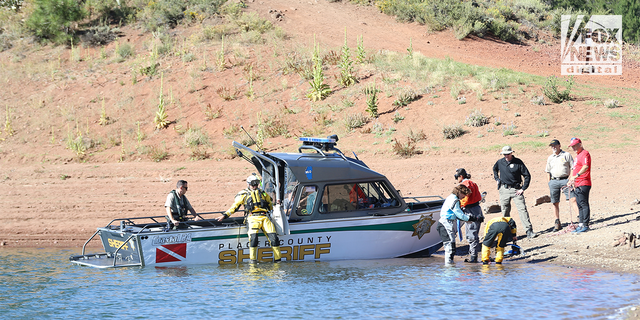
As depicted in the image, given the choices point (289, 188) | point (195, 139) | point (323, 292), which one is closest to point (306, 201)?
point (289, 188)

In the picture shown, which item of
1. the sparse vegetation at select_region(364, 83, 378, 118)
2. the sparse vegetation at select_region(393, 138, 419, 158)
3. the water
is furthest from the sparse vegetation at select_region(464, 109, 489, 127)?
the water

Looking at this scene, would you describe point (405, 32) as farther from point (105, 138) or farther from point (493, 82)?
point (105, 138)

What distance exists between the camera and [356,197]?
10836 millimetres

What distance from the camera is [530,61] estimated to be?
3122 cm

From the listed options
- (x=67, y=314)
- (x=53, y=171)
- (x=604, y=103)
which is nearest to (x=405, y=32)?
(x=604, y=103)

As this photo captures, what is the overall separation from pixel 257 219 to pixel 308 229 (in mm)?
964

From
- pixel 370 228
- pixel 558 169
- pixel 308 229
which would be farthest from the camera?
pixel 558 169

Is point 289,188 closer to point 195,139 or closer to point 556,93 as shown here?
point 195,139

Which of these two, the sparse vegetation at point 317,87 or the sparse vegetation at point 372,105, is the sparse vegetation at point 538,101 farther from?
the sparse vegetation at point 317,87

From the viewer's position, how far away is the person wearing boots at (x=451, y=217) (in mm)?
10055

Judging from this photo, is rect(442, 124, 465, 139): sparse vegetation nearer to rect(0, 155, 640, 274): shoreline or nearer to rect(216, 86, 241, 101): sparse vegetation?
rect(0, 155, 640, 274): shoreline

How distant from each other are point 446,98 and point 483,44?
10992 millimetres

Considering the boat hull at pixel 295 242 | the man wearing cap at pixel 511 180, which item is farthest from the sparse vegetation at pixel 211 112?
the man wearing cap at pixel 511 180

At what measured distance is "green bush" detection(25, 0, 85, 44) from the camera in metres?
35.4
